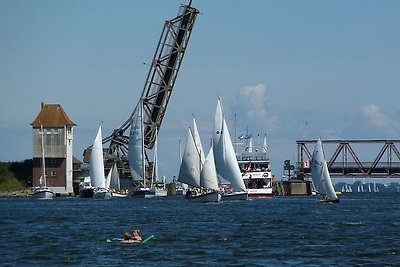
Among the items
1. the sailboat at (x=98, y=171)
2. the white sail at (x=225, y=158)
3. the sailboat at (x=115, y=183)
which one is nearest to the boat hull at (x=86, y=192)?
the sailboat at (x=98, y=171)

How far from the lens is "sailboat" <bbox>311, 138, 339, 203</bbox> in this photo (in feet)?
318

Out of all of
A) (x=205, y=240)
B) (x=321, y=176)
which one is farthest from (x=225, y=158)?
(x=205, y=240)

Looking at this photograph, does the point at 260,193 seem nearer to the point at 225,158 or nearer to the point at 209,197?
the point at 225,158

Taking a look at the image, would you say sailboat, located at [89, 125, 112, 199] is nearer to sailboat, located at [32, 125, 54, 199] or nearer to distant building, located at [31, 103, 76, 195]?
sailboat, located at [32, 125, 54, 199]

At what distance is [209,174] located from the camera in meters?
91.2

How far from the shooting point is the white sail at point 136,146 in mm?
120688

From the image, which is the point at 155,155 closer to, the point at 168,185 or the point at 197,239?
the point at 168,185

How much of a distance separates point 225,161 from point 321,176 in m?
8.52

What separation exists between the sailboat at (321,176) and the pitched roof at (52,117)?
49.6 m

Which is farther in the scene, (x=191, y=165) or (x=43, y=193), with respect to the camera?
(x=43, y=193)

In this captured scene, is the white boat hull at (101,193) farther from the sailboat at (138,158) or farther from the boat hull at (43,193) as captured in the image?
the boat hull at (43,193)

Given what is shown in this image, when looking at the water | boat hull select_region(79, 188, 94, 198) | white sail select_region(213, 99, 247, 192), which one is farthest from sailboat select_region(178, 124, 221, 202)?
boat hull select_region(79, 188, 94, 198)

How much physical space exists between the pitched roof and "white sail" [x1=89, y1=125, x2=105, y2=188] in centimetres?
2019

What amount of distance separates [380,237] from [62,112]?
9613 cm
